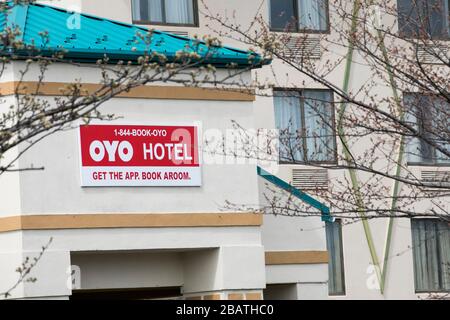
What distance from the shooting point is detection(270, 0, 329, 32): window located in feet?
106

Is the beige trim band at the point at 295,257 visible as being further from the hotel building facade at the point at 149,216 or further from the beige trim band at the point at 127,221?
the beige trim band at the point at 127,221

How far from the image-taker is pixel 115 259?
2216cm

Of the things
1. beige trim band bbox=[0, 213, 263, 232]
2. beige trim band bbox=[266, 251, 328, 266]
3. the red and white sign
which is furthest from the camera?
beige trim band bbox=[266, 251, 328, 266]

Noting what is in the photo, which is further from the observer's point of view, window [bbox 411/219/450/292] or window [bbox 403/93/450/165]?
window [bbox 411/219/450/292]

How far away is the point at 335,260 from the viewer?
32.4 metres

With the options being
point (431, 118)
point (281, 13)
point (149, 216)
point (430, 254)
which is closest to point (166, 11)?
point (281, 13)

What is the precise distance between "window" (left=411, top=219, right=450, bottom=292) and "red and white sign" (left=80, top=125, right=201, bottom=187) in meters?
12.7

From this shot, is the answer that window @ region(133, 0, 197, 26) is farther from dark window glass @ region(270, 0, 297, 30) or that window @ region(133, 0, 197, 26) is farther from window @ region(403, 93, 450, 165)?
window @ region(403, 93, 450, 165)

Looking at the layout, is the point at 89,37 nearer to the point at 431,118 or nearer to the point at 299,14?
the point at 431,118

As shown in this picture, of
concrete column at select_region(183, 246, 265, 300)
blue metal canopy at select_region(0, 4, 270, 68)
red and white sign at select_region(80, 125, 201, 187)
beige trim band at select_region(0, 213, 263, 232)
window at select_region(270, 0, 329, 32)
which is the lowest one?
concrete column at select_region(183, 246, 265, 300)

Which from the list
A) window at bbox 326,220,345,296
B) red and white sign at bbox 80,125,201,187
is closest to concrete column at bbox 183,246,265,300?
red and white sign at bbox 80,125,201,187
